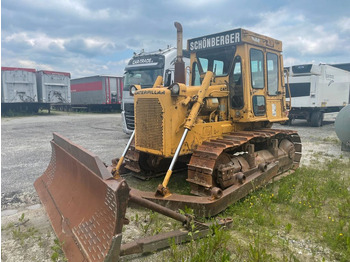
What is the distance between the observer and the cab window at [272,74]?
610 cm

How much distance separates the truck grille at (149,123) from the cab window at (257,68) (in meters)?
2.11

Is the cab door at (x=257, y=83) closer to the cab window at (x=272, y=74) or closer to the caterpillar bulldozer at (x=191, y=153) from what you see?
the caterpillar bulldozer at (x=191, y=153)

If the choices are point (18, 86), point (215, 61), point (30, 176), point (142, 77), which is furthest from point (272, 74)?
point (18, 86)

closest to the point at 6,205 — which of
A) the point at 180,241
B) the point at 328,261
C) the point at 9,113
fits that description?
the point at 180,241

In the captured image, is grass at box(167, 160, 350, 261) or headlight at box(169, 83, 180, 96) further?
headlight at box(169, 83, 180, 96)

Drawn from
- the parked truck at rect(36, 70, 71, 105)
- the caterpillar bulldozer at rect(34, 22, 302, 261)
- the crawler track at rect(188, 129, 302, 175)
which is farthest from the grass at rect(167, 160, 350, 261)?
the parked truck at rect(36, 70, 71, 105)

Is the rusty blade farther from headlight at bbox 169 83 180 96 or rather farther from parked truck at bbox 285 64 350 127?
parked truck at bbox 285 64 350 127

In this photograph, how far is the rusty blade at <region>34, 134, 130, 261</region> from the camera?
250cm

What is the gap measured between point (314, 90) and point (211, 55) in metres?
11.4

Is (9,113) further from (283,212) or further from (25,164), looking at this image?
(283,212)

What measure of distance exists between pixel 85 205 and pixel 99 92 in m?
25.7

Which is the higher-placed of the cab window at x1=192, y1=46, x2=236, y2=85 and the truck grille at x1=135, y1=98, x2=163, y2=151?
the cab window at x1=192, y1=46, x2=236, y2=85

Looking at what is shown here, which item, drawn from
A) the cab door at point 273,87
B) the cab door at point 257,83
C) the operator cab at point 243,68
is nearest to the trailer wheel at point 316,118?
the cab door at point 273,87

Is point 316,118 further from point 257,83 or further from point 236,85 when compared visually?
point 236,85
